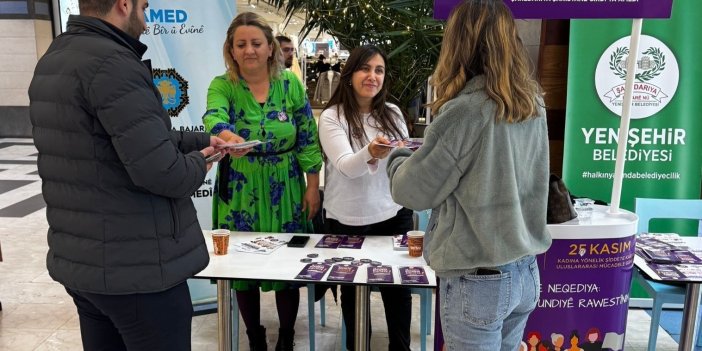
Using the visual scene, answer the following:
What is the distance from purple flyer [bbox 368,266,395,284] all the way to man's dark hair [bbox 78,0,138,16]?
1151 mm

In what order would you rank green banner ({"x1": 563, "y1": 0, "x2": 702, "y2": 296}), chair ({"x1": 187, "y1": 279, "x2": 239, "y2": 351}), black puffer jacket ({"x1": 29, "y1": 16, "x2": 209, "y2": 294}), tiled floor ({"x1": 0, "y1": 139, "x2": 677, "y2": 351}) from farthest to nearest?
1. chair ({"x1": 187, "y1": 279, "x2": 239, "y2": 351})
2. green banner ({"x1": 563, "y1": 0, "x2": 702, "y2": 296})
3. tiled floor ({"x1": 0, "y1": 139, "x2": 677, "y2": 351})
4. black puffer jacket ({"x1": 29, "y1": 16, "x2": 209, "y2": 294})

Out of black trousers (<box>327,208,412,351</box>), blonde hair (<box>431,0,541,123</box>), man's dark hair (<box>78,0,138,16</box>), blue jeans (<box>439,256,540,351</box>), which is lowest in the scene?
black trousers (<box>327,208,412,351</box>)

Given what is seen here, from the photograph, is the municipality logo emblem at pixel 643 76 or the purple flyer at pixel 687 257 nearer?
the purple flyer at pixel 687 257

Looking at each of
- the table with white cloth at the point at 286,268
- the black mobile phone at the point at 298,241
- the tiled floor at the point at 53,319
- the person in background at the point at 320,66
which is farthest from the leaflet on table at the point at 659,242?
the person in background at the point at 320,66

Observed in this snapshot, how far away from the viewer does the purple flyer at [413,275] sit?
195cm

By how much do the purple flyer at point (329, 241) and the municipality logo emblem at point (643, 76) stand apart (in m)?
1.81

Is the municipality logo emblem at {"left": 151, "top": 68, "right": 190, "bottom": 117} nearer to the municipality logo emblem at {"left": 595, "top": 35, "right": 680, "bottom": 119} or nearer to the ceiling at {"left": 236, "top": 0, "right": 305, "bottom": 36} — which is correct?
the ceiling at {"left": 236, "top": 0, "right": 305, "bottom": 36}

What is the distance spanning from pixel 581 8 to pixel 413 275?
3.64 feet

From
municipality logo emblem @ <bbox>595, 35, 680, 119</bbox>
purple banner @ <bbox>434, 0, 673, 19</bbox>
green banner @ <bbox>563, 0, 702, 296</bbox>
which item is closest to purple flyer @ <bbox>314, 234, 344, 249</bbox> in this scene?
purple banner @ <bbox>434, 0, 673, 19</bbox>

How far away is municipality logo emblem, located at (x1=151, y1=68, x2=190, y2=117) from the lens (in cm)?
305

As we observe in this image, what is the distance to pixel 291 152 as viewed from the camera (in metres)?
2.59

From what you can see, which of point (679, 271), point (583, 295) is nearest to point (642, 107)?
point (679, 271)

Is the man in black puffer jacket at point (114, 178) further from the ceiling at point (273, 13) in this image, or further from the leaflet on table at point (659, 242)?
the leaflet on table at point (659, 242)

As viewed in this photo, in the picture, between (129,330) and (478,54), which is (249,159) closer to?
(129,330)
